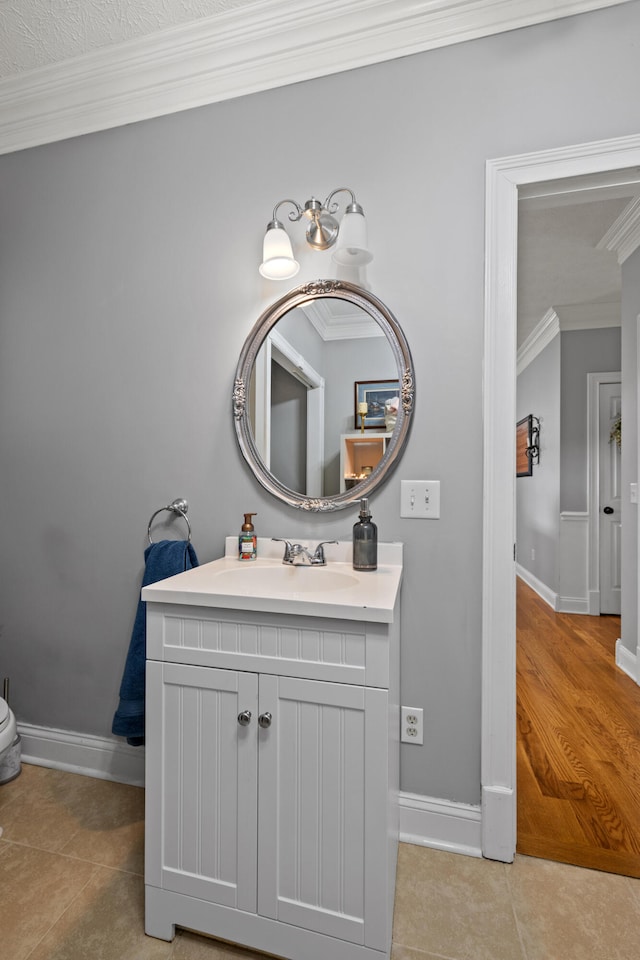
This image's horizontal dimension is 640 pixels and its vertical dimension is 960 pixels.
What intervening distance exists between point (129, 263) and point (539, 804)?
95.9 inches

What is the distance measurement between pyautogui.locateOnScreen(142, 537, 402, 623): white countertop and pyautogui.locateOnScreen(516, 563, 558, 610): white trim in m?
3.72

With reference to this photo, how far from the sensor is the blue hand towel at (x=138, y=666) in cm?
160

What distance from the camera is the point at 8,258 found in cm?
208

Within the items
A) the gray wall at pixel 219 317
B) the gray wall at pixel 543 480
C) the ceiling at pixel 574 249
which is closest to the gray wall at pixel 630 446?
the ceiling at pixel 574 249

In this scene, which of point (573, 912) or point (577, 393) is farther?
point (577, 393)

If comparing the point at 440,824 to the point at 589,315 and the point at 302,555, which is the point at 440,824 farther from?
the point at 589,315

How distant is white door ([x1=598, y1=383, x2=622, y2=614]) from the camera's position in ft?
14.3

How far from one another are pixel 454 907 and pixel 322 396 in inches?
58.5

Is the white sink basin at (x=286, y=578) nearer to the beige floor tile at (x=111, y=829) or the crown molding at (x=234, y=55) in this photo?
the beige floor tile at (x=111, y=829)

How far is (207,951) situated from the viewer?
1.19 meters

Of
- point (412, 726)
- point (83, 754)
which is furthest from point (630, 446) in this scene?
point (83, 754)

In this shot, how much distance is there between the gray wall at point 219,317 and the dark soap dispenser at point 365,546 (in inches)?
3.9

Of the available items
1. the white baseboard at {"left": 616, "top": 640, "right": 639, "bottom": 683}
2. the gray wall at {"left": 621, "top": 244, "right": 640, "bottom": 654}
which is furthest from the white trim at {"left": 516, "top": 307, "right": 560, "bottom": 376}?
the white baseboard at {"left": 616, "top": 640, "right": 639, "bottom": 683}

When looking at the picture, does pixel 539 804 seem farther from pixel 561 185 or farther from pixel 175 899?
pixel 561 185
